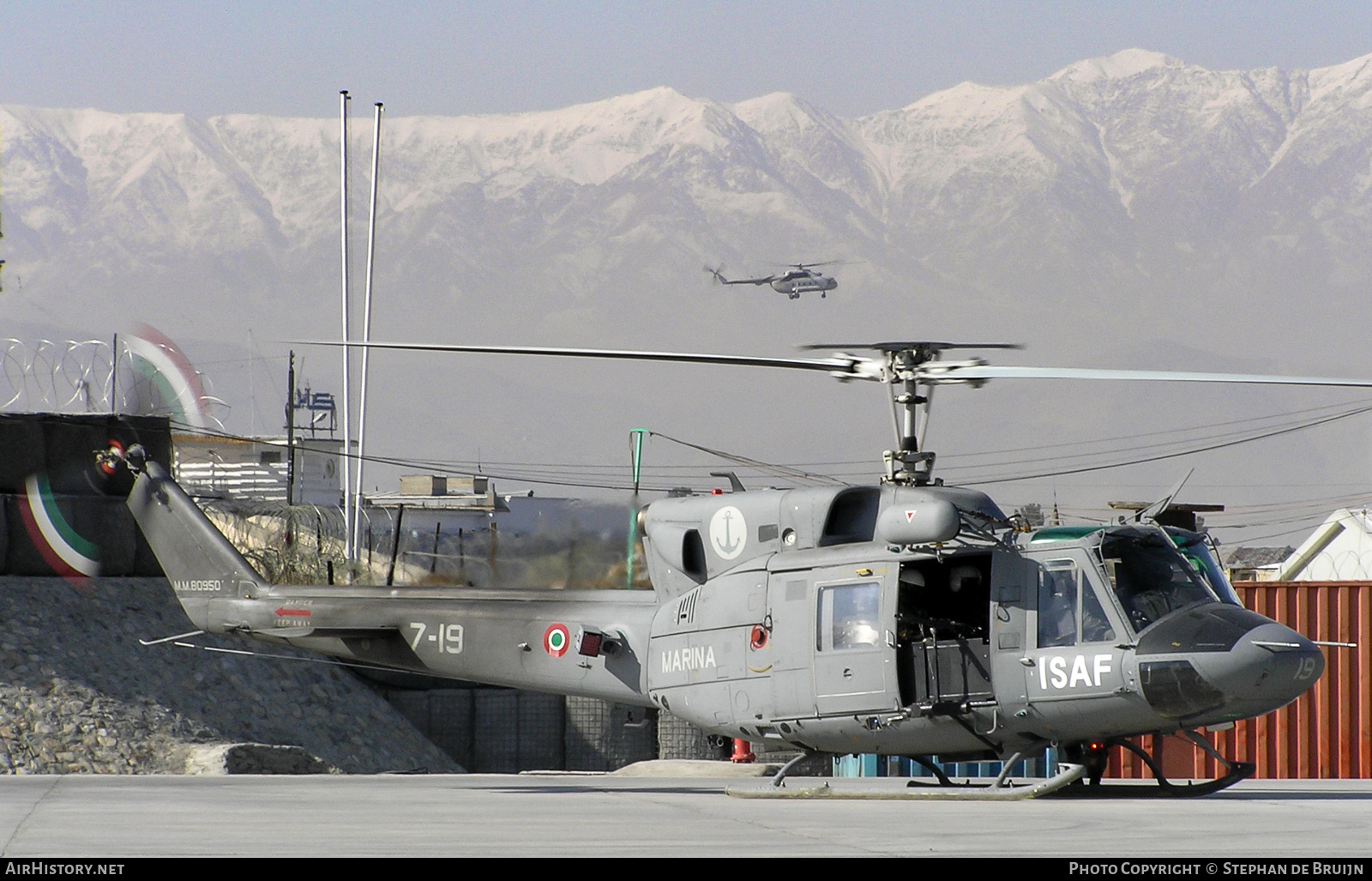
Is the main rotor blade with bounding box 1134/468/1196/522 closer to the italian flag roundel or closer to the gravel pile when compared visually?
the italian flag roundel

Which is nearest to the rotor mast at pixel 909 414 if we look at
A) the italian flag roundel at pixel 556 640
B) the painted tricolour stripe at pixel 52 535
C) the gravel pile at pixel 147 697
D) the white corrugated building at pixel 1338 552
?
the italian flag roundel at pixel 556 640

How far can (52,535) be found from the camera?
30.4 m

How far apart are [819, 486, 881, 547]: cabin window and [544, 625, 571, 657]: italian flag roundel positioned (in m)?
3.34

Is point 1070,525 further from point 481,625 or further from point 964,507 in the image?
point 481,625

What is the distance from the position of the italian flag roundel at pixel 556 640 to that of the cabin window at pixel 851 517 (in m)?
3.34

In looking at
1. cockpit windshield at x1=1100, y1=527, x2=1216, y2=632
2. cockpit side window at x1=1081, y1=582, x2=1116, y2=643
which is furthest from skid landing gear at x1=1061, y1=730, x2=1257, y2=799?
cockpit windshield at x1=1100, y1=527, x2=1216, y2=632

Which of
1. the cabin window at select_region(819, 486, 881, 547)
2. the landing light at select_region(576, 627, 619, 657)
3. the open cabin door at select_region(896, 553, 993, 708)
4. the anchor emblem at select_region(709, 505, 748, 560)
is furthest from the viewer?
the landing light at select_region(576, 627, 619, 657)

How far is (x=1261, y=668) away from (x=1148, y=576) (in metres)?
1.21

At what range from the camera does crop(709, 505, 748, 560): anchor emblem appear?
579 inches

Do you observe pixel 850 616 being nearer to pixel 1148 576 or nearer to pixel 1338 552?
pixel 1148 576

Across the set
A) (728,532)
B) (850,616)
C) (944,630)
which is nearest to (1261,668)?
(944,630)
